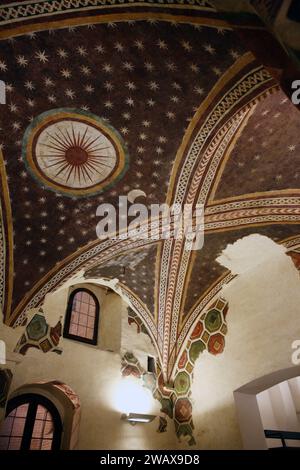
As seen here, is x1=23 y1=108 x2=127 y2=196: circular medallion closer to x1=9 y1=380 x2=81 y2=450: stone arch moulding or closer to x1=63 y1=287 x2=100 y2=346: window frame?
x1=63 y1=287 x2=100 y2=346: window frame

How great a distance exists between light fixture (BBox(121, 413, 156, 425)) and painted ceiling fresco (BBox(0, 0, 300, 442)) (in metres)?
0.95

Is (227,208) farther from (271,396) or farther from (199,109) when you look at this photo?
(271,396)

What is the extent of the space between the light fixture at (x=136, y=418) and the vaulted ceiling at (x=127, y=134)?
280cm

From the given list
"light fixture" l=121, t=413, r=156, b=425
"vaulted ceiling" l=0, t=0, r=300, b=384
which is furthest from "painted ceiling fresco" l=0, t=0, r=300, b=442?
"light fixture" l=121, t=413, r=156, b=425

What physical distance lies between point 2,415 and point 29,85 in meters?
4.66

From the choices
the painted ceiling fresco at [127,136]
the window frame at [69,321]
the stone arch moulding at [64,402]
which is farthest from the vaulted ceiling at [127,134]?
the stone arch moulding at [64,402]

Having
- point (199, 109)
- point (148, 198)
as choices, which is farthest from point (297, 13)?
point (148, 198)

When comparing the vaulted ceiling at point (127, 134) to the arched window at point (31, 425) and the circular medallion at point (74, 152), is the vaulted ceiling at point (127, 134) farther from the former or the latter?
the arched window at point (31, 425)

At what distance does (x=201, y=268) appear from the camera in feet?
23.3

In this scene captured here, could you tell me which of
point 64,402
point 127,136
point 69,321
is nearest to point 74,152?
point 127,136

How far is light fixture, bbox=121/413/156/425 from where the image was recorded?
6316mm

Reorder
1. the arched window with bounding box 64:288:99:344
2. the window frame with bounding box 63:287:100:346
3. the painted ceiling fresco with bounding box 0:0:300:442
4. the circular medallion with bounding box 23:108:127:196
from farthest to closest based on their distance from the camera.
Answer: the arched window with bounding box 64:288:99:344 → the window frame with bounding box 63:287:100:346 → the circular medallion with bounding box 23:108:127:196 → the painted ceiling fresco with bounding box 0:0:300:442

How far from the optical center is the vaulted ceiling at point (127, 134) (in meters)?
3.47

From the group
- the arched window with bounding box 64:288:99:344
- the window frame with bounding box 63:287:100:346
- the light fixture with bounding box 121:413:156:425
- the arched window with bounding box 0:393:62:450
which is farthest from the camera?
the arched window with bounding box 64:288:99:344
